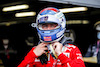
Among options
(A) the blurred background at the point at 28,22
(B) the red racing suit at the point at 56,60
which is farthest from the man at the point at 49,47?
(A) the blurred background at the point at 28,22

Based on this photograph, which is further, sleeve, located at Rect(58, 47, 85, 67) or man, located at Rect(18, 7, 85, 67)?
man, located at Rect(18, 7, 85, 67)

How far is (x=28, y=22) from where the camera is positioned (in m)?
2.12

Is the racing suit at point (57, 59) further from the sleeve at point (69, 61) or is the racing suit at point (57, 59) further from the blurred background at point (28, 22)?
the blurred background at point (28, 22)

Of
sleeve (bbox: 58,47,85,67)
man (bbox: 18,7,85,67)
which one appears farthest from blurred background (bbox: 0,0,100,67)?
sleeve (bbox: 58,47,85,67)

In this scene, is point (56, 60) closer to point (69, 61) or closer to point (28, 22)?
point (69, 61)

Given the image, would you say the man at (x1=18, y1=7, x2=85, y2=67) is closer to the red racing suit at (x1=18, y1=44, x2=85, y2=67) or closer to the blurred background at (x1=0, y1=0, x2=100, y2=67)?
the red racing suit at (x1=18, y1=44, x2=85, y2=67)

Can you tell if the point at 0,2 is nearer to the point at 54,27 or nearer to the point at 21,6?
the point at 21,6

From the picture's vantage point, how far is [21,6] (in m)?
2.06

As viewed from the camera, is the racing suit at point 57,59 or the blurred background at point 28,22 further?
the blurred background at point 28,22

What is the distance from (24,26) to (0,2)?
2.08ft

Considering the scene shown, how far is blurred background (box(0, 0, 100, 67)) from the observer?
6.58 feet

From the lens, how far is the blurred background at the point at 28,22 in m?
2.01

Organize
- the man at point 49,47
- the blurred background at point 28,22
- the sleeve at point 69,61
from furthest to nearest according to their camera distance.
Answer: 1. the blurred background at point 28,22
2. the man at point 49,47
3. the sleeve at point 69,61

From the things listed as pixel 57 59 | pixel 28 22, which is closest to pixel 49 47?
Answer: pixel 57 59
